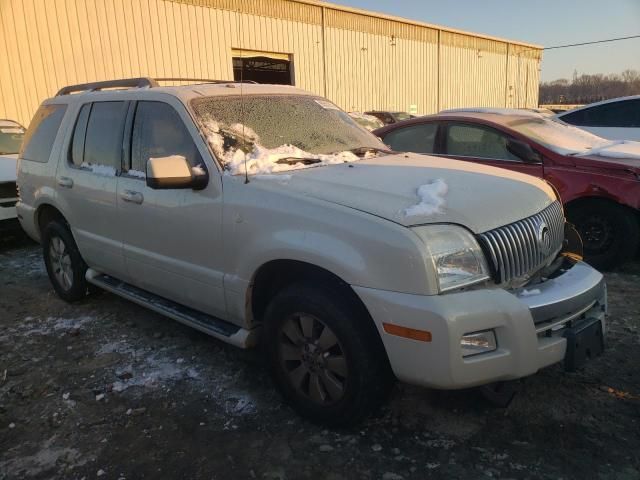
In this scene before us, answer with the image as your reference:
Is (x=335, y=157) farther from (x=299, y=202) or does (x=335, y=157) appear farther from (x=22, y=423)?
(x=22, y=423)

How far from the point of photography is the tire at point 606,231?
4945 millimetres

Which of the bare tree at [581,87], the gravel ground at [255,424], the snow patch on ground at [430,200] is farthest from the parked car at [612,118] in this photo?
the bare tree at [581,87]

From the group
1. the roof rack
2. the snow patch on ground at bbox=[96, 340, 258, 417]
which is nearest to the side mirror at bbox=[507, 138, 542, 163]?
the roof rack

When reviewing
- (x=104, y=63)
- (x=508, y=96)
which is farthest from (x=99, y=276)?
(x=508, y=96)

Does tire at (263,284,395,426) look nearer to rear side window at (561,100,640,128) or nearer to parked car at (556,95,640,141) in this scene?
parked car at (556,95,640,141)

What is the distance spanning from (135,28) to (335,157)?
13.0 meters

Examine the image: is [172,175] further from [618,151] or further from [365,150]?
[618,151]

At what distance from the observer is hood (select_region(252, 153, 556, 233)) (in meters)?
2.51

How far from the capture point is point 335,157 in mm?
3453

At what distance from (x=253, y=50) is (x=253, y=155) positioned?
1519 cm

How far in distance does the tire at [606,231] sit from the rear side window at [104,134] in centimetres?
413

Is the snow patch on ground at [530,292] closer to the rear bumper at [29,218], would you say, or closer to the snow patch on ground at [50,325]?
the snow patch on ground at [50,325]

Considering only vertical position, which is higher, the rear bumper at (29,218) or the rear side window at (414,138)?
the rear side window at (414,138)

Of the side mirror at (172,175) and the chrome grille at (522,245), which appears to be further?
the side mirror at (172,175)
